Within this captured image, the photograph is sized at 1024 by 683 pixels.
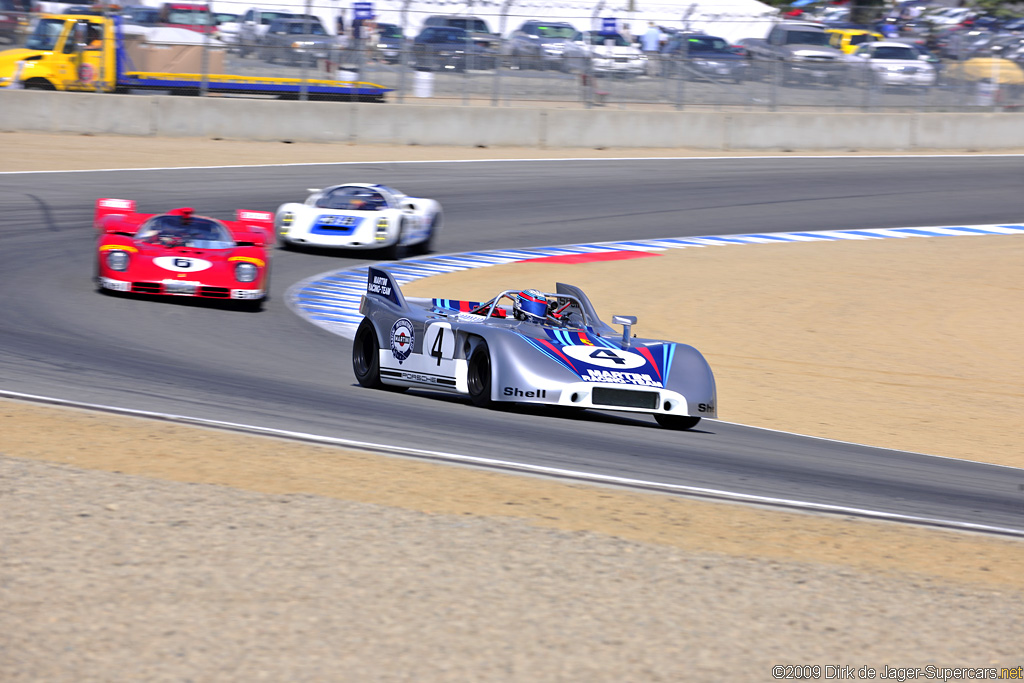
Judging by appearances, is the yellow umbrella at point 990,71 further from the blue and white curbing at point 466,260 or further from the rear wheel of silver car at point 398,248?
the rear wheel of silver car at point 398,248

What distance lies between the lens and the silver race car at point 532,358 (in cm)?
965

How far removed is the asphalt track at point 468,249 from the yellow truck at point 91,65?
13.9 feet

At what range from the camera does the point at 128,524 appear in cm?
613

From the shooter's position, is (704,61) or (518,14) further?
(518,14)

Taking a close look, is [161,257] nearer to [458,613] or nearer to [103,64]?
[458,613]

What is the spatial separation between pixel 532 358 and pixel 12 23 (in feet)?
73.0

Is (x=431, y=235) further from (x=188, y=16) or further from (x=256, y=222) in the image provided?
(x=188, y=16)

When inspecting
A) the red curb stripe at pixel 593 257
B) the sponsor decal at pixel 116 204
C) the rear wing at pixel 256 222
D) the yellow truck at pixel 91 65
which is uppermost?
the yellow truck at pixel 91 65

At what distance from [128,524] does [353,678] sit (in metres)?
2.06

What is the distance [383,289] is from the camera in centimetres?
1144

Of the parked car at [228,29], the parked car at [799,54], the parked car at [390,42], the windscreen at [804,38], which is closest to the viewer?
the parked car at [228,29]

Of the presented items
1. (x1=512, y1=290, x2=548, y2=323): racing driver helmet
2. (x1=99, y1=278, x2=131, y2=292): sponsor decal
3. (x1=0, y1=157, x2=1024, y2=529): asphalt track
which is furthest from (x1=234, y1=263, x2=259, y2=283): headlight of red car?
(x1=512, y1=290, x2=548, y2=323): racing driver helmet

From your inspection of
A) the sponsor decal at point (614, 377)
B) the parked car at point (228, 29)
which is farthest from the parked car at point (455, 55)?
the sponsor decal at point (614, 377)

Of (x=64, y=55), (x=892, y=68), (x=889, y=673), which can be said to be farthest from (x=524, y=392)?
(x=892, y=68)
